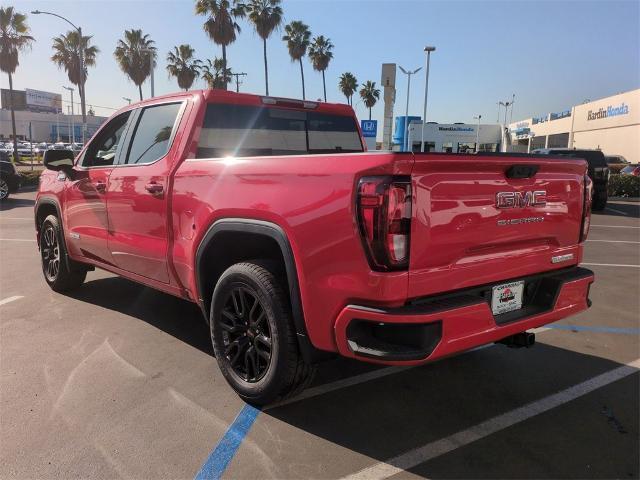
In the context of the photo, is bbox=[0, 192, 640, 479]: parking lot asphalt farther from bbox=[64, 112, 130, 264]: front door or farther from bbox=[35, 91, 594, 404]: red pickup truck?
bbox=[64, 112, 130, 264]: front door

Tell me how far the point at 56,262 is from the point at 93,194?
56.8 inches

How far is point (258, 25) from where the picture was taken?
40.3 m

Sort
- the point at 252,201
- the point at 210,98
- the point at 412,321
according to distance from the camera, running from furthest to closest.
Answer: the point at 210,98 < the point at 252,201 < the point at 412,321

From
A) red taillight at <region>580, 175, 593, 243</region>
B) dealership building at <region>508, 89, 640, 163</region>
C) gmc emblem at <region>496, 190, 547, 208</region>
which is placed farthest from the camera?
dealership building at <region>508, 89, 640, 163</region>

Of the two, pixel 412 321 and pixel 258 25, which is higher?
pixel 258 25

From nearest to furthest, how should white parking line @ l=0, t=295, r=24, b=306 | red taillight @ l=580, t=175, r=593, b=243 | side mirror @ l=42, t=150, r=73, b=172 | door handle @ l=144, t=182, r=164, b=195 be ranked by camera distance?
red taillight @ l=580, t=175, r=593, b=243 → door handle @ l=144, t=182, r=164, b=195 → side mirror @ l=42, t=150, r=73, b=172 → white parking line @ l=0, t=295, r=24, b=306

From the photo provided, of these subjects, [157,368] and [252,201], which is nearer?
[252,201]

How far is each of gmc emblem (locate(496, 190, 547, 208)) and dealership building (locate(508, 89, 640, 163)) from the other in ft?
163

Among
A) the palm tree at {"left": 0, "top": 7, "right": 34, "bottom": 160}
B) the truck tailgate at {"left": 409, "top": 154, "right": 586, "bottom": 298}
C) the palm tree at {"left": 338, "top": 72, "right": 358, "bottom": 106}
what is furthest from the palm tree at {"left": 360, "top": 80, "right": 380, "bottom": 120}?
the truck tailgate at {"left": 409, "top": 154, "right": 586, "bottom": 298}

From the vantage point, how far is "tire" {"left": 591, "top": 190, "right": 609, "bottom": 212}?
607 inches

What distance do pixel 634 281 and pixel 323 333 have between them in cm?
577

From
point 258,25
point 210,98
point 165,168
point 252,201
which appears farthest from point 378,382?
point 258,25

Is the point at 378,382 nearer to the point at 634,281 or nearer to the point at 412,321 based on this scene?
the point at 412,321

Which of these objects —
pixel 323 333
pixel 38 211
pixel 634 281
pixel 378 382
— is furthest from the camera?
pixel 634 281
